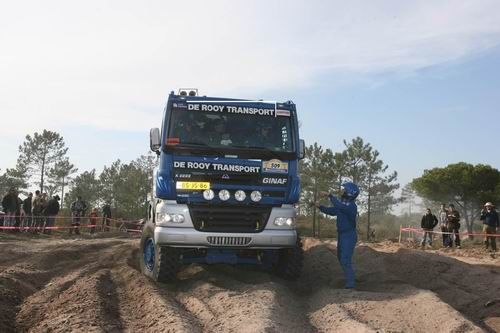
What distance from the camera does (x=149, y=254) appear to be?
9.07 meters

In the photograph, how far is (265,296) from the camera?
6988mm

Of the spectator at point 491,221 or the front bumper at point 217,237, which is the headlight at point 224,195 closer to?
the front bumper at point 217,237

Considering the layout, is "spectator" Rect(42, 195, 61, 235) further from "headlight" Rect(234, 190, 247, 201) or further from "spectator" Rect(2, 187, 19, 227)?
"headlight" Rect(234, 190, 247, 201)

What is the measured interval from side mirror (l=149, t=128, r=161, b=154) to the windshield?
0.71ft

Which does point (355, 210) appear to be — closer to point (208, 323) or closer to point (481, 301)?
point (481, 301)

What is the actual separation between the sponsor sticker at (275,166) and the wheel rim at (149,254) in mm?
2324

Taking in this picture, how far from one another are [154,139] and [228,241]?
197 cm

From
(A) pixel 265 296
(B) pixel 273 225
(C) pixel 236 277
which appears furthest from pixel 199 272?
(A) pixel 265 296

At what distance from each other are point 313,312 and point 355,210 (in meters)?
2.25

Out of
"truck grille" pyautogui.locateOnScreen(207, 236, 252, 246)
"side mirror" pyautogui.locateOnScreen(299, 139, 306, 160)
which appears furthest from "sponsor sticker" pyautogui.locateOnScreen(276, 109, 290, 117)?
"truck grille" pyautogui.locateOnScreen(207, 236, 252, 246)

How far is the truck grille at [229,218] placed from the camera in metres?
7.92

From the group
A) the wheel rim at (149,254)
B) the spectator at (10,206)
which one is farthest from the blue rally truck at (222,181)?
the spectator at (10,206)

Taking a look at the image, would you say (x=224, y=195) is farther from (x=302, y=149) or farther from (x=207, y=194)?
(x=302, y=149)

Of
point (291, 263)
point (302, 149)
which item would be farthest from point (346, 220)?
point (302, 149)
